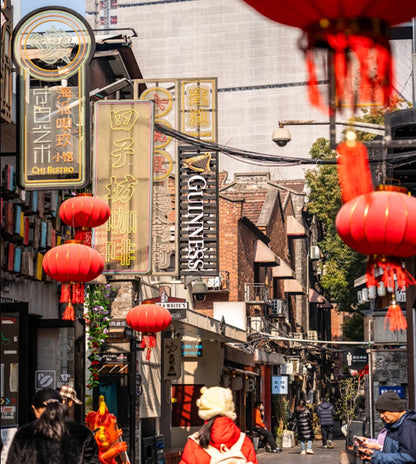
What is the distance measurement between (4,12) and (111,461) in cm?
629

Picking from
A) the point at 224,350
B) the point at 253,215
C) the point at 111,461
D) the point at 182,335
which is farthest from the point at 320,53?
the point at 253,215

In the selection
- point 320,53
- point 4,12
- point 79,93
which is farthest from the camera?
point 79,93

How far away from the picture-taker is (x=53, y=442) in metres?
7.02

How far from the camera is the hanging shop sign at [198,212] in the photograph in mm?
19375

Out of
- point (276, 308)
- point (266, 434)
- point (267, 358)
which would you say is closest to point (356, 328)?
point (276, 308)

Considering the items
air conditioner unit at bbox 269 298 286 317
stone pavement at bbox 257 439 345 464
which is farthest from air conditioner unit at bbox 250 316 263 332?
stone pavement at bbox 257 439 345 464

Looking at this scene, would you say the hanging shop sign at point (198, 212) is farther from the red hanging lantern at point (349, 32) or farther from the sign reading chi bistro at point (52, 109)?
the red hanging lantern at point (349, 32)

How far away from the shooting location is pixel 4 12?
13.2m

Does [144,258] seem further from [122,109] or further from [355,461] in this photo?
[355,461]

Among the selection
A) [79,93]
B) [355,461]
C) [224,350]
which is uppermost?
[79,93]

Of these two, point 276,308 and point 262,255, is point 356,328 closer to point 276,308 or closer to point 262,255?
point 276,308

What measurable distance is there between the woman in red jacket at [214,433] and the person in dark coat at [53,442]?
0.74 metres

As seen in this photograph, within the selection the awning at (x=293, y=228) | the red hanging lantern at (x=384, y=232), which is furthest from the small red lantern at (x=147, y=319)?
the awning at (x=293, y=228)

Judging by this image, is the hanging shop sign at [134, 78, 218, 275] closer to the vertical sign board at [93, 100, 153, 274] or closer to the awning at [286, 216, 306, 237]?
the vertical sign board at [93, 100, 153, 274]
